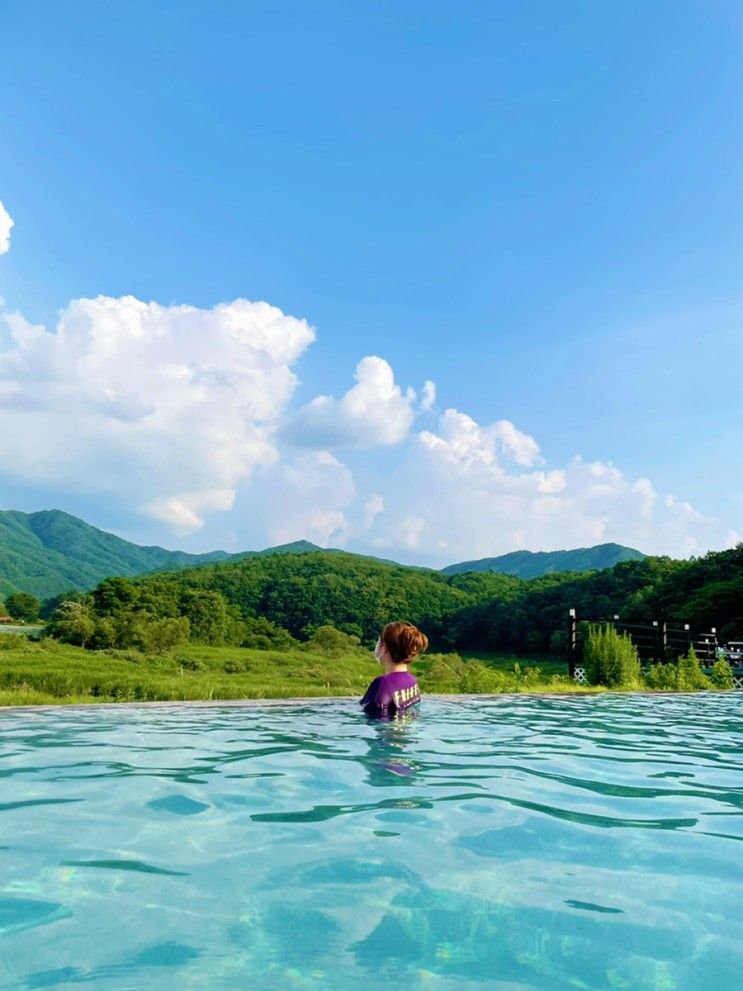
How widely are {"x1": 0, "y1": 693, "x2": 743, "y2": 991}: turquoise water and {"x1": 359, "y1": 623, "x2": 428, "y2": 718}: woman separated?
1.07m

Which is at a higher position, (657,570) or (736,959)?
(657,570)

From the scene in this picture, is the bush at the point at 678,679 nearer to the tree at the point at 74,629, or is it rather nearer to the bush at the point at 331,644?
the tree at the point at 74,629

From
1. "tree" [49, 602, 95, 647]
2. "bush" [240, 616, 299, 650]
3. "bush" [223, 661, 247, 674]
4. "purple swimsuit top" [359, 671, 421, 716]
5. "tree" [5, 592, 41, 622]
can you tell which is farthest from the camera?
"tree" [5, 592, 41, 622]

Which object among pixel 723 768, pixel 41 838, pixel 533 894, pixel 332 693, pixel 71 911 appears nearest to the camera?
pixel 71 911

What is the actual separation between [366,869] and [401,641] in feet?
14.0

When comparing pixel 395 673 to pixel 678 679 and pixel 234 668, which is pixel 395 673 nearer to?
pixel 678 679

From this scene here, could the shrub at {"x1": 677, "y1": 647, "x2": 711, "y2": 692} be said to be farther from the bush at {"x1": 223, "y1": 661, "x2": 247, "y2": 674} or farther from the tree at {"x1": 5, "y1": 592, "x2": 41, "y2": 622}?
the tree at {"x1": 5, "y1": 592, "x2": 41, "y2": 622}

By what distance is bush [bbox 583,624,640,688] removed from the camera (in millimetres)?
16422

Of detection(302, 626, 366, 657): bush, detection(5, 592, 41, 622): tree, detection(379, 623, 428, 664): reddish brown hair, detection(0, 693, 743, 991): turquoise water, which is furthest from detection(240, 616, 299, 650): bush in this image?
detection(0, 693, 743, 991): turquoise water

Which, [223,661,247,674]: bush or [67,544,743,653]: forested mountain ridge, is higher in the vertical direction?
[67,544,743,653]: forested mountain ridge

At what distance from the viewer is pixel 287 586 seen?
10550cm

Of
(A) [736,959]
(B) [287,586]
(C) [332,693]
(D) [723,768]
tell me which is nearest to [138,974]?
(A) [736,959]

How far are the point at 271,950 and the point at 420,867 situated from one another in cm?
96

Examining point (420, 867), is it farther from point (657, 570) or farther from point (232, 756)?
point (657, 570)
